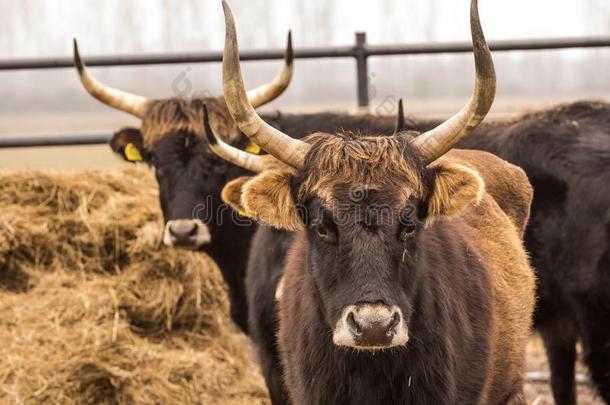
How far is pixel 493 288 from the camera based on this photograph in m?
4.43

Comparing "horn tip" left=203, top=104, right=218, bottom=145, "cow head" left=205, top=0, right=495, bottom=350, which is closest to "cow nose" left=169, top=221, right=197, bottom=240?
"horn tip" left=203, top=104, right=218, bottom=145

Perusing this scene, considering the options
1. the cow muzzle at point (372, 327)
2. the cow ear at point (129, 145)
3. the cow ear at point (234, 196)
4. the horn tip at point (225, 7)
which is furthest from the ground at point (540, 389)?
the horn tip at point (225, 7)

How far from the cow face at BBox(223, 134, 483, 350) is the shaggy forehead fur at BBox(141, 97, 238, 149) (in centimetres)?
240

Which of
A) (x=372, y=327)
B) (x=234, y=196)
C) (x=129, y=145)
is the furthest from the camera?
(x=129, y=145)

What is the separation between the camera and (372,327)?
3.46 m

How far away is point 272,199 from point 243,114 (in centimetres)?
37

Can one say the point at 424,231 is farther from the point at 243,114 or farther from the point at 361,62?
the point at 361,62

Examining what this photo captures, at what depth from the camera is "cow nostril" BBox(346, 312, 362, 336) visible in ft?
11.5

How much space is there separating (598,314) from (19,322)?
3537 mm

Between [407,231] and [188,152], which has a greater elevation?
[407,231]

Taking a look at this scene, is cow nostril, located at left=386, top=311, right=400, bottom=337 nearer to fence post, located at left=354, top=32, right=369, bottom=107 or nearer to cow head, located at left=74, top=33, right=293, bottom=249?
cow head, located at left=74, top=33, right=293, bottom=249

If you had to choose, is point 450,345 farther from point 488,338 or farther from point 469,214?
point 469,214

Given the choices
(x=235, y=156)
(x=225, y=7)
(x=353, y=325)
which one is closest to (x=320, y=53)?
(x=235, y=156)

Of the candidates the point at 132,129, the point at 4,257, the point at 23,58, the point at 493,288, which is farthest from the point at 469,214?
the point at 23,58
